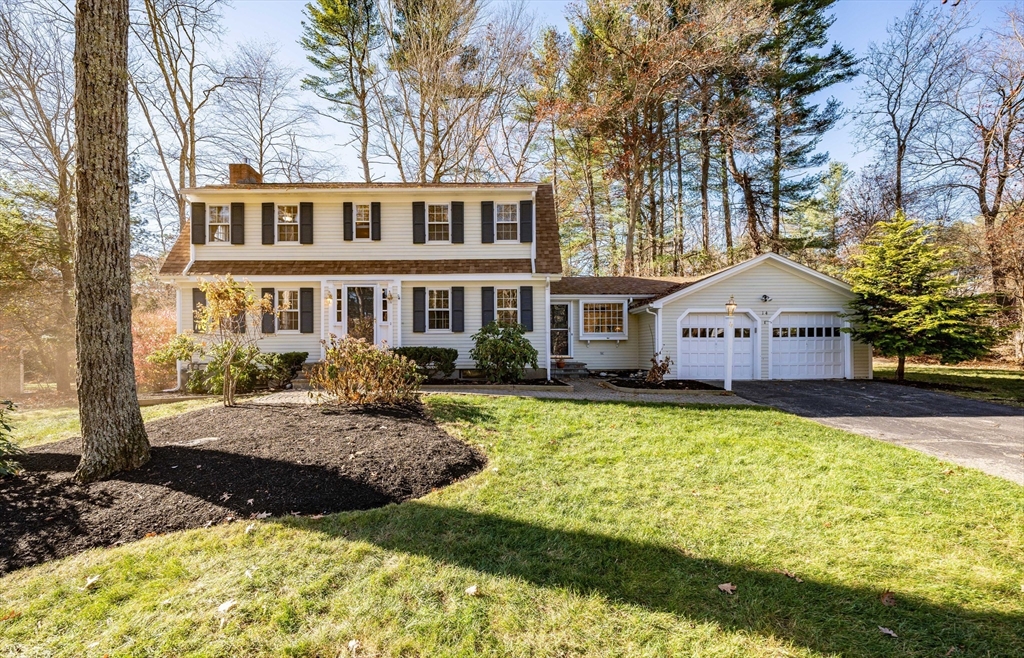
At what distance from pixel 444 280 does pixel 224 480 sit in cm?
866

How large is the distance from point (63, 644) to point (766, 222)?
971 inches

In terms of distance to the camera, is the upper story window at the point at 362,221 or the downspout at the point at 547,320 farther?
the upper story window at the point at 362,221

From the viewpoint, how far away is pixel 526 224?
12.8 metres

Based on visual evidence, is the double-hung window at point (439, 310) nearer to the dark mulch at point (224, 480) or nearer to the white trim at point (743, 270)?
the white trim at point (743, 270)

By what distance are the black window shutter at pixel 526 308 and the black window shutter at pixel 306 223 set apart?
6378 millimetres

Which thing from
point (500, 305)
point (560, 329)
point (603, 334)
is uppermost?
point (500, 305)

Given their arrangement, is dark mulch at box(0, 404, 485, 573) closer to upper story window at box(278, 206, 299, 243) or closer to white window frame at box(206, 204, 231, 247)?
upper story window at box(278, 206, 299, 243)

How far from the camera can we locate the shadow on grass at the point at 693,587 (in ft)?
7.53

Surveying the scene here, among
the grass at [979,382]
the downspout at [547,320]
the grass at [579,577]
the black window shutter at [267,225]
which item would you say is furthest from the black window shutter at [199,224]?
the grass at [979,382]

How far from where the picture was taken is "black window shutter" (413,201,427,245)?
1283 centimetres

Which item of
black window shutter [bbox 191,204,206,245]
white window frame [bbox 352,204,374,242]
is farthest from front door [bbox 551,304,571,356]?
black window shutter [bbox 191,204,206,245]

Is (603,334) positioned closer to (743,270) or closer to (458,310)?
(743,270)

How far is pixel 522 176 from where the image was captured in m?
21.4

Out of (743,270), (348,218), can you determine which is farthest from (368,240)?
(743,270)
